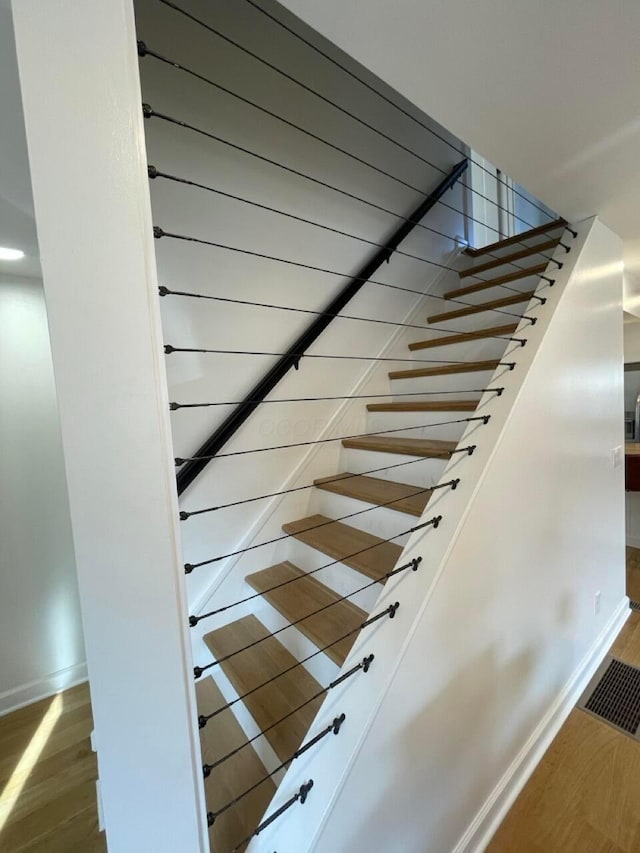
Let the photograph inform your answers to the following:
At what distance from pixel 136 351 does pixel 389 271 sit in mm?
2158

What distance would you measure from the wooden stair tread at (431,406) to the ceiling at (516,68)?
0.98m

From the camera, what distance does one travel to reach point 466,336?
2.02 meters

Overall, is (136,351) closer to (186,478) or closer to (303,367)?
(186,478)

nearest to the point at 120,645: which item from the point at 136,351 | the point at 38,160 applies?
the point at 136,351

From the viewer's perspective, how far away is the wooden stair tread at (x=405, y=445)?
5.30 ft

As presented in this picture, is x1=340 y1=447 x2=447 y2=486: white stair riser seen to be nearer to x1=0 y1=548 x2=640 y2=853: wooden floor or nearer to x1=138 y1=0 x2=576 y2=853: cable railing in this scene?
x1=138 y1=0 x2=576 y2=853: cable railing

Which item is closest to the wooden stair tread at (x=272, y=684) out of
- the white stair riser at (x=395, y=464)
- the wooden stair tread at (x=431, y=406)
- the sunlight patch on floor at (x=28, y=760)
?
the white stair riser at (x=395, y=464)

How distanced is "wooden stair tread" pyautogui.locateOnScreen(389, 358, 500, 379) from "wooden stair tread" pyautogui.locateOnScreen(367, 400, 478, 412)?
0.54ft

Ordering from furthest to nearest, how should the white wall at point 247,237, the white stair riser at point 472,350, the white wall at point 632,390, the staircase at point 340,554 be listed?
1. the white wall at point 632,390
2. the white stair riser at point 472,350
3. the white wall at point 247,237
4. the staircase at point 340,554

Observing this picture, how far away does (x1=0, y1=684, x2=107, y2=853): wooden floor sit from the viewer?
4.52ft

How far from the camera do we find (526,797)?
58.3 inches

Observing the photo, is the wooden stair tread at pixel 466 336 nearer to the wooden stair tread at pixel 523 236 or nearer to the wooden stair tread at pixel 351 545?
the wooden stair tread at pixel 523 236

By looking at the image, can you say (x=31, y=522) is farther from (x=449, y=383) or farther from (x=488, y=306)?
(x=488, y=306)

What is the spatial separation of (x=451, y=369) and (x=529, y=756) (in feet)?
5.78
